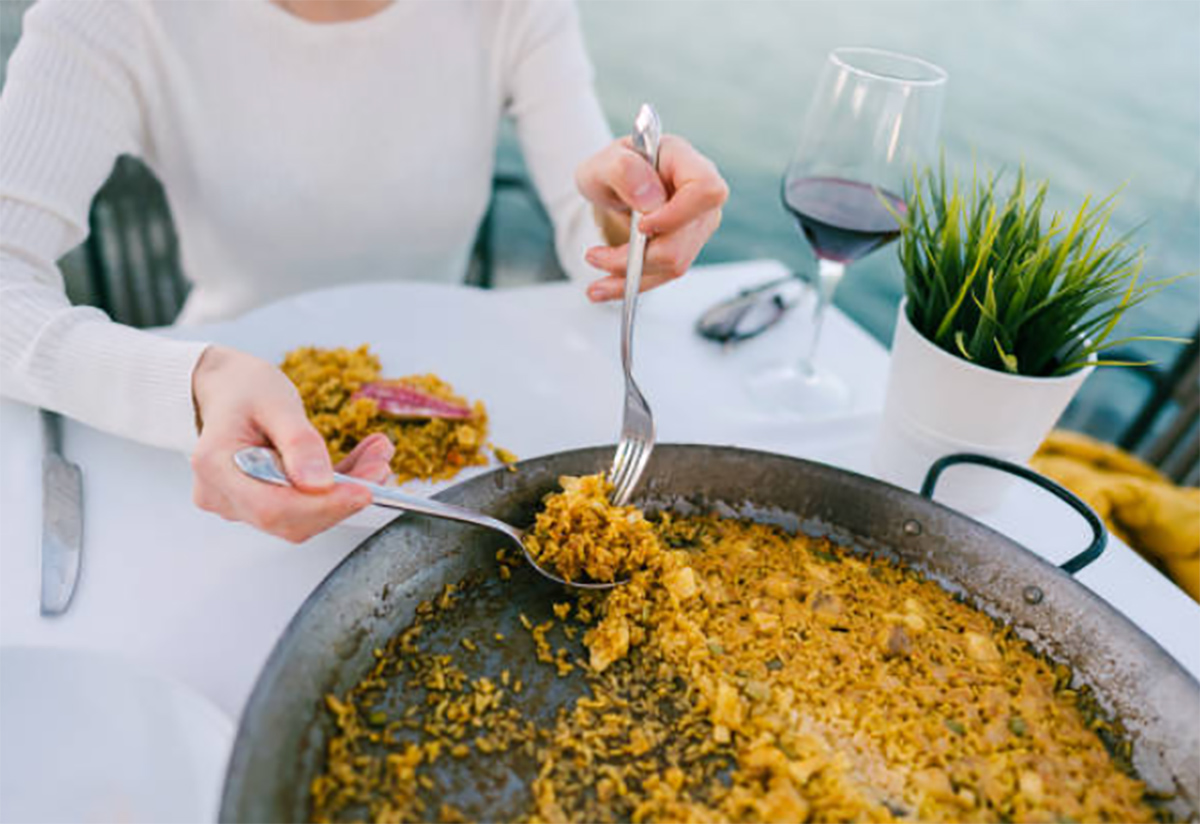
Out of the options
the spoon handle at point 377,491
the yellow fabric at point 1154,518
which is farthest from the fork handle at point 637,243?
the yellow fabric at point 1154,518

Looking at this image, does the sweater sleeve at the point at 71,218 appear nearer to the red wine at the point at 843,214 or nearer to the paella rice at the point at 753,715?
the paella rice at the point at 753,715

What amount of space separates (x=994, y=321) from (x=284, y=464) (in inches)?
27.9

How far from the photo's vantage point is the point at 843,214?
1.06m

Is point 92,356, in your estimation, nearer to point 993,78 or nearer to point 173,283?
point 173,283

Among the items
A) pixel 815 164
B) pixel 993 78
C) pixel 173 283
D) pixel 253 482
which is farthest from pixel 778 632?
pixel 993 78

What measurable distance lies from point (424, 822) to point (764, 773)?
27 cm

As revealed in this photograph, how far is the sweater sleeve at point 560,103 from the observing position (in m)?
1.42

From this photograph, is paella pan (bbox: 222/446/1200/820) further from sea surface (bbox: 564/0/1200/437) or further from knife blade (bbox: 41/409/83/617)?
sea surface (bbox: 564/0/1200/437)

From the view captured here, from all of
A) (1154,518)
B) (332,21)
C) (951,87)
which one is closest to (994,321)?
(1154,518)

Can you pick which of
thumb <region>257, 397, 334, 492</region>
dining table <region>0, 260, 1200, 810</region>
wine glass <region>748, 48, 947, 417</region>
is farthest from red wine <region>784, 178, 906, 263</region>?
thumb <region>257, 397, 334, 492</region>

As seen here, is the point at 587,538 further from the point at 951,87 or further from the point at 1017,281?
the point at 951,87

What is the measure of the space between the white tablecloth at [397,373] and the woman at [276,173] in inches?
3.7

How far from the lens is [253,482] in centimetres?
68

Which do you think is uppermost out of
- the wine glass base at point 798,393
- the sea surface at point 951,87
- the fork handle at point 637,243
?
the fork handle at point 637,243
